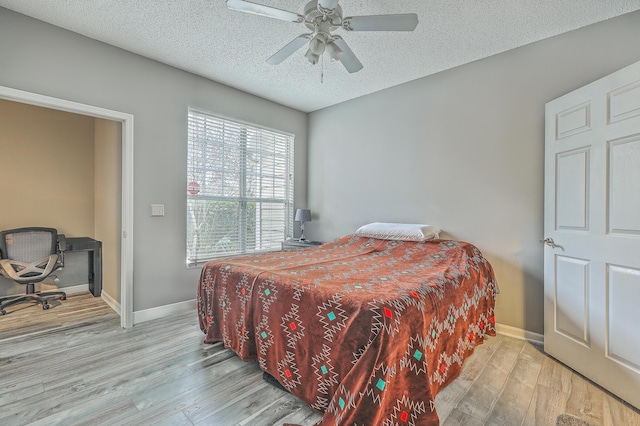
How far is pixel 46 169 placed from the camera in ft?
12.6

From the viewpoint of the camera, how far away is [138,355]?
7.41 feet

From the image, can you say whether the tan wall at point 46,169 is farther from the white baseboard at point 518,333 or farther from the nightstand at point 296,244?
the white baseboard at point 518,333

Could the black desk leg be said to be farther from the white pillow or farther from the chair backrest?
the white pillow

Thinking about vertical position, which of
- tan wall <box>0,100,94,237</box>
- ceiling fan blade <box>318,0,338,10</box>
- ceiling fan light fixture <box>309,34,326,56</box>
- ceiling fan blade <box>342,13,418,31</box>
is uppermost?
ceiling fan blade <box>318,0,338,10</box>

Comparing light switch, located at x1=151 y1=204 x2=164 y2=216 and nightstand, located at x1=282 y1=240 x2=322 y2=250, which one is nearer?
light switch, located at x1=151 y1=204 x2=164 y2=216

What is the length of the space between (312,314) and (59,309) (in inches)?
135

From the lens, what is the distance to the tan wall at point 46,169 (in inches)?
141

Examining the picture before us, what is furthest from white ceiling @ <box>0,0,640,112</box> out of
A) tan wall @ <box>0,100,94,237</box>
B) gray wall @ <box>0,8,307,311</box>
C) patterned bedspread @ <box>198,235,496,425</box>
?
tan wall @ <box>0,100,94,237</box>

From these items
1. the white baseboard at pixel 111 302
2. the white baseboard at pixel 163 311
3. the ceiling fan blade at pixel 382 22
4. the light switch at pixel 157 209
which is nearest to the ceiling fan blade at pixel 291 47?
the ceiling fan blade at pixel 382 22

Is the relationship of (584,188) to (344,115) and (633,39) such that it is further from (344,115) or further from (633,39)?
(344,115)

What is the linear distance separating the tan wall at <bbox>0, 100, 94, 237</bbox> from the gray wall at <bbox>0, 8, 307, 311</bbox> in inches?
76.3

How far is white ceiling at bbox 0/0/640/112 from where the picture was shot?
2.16 m

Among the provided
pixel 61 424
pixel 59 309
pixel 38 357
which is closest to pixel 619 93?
pixel 61 424

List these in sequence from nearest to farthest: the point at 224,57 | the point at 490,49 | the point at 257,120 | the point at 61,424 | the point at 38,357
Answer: the point at 61,424
the point at 38,357
the point at 490,49
the point at 224,57
the point at 257,120
